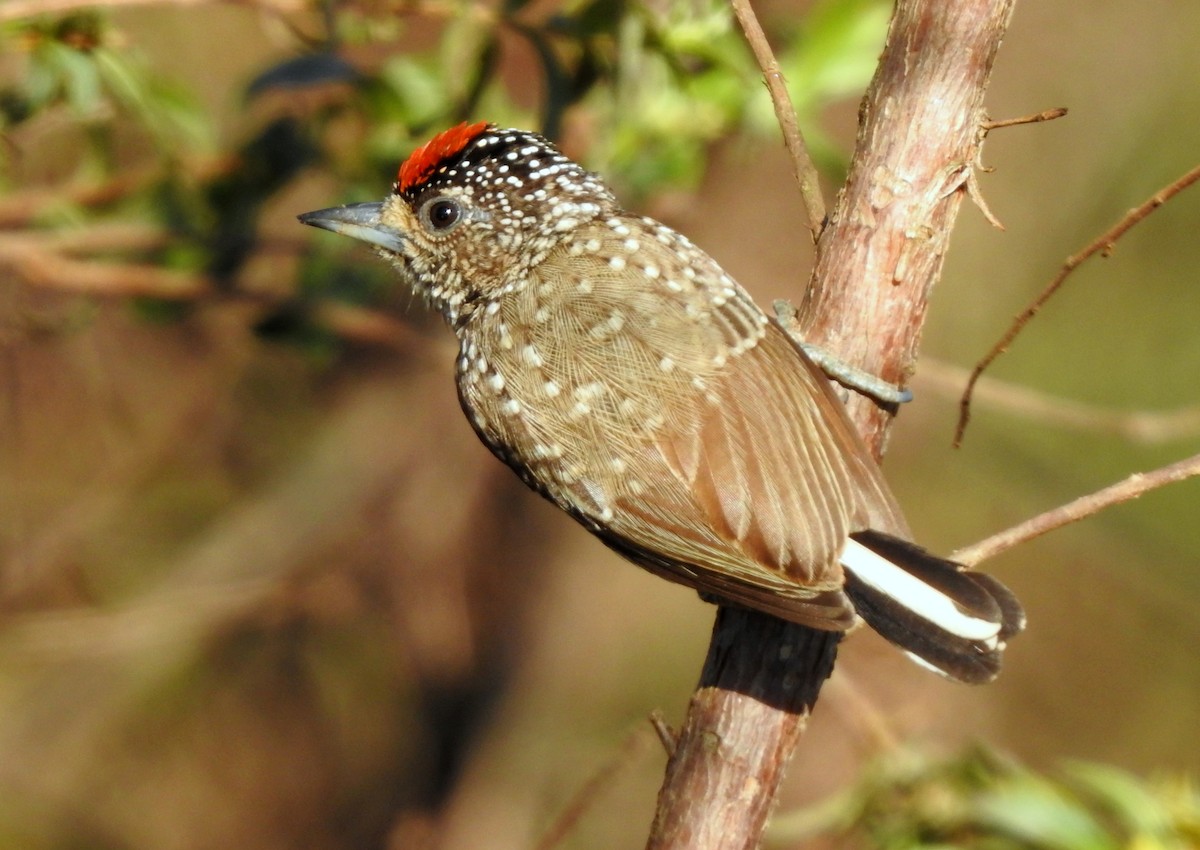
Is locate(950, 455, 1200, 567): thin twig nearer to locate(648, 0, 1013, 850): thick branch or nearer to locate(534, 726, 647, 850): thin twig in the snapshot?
locate(648, 0, 1013, 850): thick branch

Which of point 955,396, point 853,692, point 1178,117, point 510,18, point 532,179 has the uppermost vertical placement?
point 1178,117

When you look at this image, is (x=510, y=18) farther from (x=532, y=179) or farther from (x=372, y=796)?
(x=372, y=796)

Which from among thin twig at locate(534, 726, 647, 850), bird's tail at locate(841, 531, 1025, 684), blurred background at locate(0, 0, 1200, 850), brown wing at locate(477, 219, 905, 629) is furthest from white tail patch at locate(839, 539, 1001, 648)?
blurred background at locate(0, 0, 1200, 850)

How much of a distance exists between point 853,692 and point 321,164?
2727mm

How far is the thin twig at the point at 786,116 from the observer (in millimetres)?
2881

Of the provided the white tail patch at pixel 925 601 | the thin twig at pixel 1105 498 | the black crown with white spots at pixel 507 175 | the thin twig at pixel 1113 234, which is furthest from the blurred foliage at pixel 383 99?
the thin twig at pixel 1105 498

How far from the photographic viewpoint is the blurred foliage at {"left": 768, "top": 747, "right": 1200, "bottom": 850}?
333cm

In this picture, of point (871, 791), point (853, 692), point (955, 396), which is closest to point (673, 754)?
point (853, 692)

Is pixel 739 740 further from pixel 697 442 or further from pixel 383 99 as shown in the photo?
pixel 383 99

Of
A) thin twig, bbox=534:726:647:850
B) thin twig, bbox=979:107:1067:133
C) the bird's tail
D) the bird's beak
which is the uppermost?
thin twig, bbox=979:107:1067:133

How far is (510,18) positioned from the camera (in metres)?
4.11

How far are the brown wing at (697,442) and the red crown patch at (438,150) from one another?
642 millimetres

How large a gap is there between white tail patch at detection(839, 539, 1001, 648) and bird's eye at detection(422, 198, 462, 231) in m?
1.71

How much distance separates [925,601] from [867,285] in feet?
2.35
